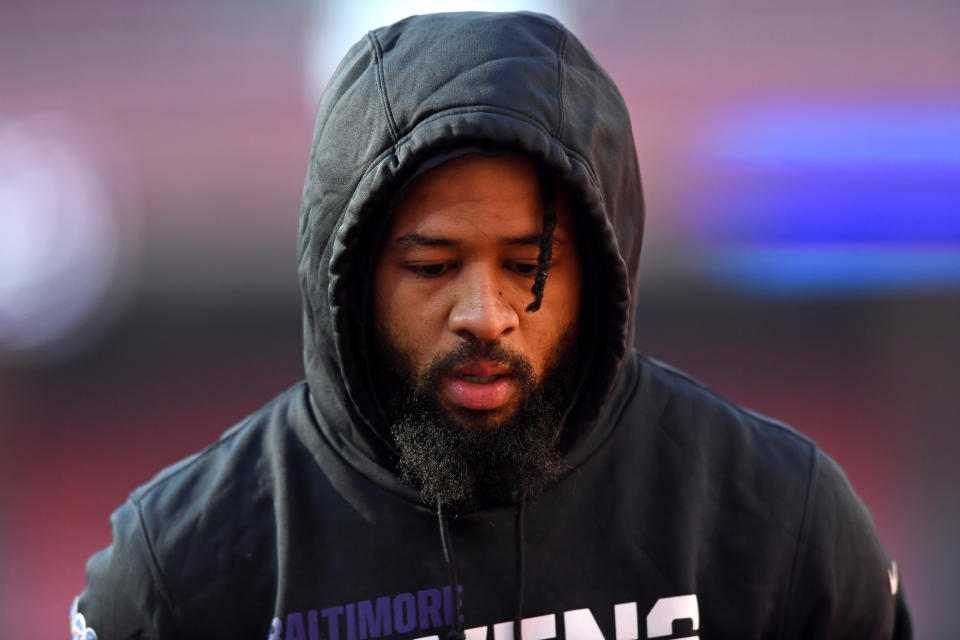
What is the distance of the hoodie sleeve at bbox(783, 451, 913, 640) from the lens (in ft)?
6.34

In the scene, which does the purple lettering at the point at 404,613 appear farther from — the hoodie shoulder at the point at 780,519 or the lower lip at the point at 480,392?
the hoodie shoulder at the point at 780,519

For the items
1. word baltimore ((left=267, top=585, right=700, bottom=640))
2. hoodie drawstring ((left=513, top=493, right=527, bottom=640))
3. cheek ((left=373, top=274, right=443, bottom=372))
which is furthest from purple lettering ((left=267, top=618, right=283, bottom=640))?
cheek ((left=373, top=274, right=443, bottom=372))

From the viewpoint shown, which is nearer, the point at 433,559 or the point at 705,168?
the point at 433,559

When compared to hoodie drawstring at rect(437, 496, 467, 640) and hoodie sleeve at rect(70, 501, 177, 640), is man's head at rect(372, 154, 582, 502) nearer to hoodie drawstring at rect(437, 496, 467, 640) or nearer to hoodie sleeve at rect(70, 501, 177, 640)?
hoodie drawstring at rect(437, 496, 467, 640)

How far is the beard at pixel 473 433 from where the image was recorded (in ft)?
6.12

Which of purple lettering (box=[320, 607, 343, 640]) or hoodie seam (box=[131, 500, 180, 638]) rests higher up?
hoodie seam (box=[131, 500, 180, 638])

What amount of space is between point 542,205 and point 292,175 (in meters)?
2.71

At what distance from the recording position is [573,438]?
78.5 inches

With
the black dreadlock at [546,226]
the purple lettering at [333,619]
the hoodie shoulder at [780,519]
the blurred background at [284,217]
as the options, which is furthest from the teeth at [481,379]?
the blurred background at [284,217]

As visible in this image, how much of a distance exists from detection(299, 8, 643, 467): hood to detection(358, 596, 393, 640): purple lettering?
0.27 meters

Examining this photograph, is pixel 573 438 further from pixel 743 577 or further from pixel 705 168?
pixel 705 168

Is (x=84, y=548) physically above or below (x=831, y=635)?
below

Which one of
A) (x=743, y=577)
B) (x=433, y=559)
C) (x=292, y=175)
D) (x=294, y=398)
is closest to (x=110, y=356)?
(x=292, y=175)

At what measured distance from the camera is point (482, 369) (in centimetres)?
186
